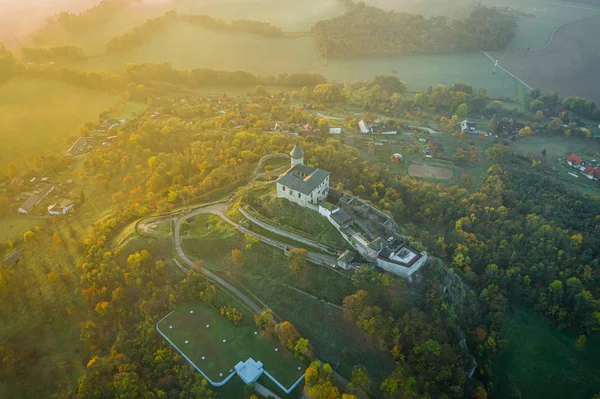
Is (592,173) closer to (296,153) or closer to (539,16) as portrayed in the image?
(296,153)

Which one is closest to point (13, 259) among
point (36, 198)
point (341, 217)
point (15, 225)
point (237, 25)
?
point (15, 225)

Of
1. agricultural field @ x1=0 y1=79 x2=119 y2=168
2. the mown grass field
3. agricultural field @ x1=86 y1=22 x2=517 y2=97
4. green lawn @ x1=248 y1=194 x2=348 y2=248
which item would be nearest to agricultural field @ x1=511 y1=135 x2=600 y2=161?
agricultural field @ x1=86 y1=22 x2=517 y2=97

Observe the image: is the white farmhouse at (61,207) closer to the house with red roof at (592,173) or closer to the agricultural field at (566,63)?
the house with red roof at (592,173)

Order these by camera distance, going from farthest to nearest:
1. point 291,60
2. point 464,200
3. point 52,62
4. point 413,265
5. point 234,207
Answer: point 291,60
point 52,62
point 464,200
point 234,207
point 413,265

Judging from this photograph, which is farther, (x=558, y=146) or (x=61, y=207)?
(x=558, y=146)

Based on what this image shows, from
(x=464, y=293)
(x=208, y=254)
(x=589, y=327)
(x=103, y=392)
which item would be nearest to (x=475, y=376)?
(x=464, y=293)

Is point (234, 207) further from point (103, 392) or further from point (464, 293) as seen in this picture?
point (464, 293)

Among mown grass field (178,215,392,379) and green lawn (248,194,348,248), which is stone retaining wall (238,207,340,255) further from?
mown grass field (178,215,392,379)
